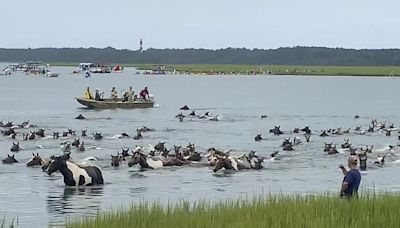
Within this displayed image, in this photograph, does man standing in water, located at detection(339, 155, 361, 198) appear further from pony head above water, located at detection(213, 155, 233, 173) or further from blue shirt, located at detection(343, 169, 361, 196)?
pony head above water, located at detection(213, 155, 233, 173)

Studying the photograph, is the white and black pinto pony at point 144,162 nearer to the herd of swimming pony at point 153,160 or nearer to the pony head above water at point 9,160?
the herd of swimming pony at point 153,160

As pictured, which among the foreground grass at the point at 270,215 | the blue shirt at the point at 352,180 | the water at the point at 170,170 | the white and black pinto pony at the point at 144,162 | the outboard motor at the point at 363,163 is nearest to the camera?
the foreground grass at the point at 270,215

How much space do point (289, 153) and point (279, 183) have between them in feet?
34.6

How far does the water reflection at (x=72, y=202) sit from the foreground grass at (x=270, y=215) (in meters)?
5.35

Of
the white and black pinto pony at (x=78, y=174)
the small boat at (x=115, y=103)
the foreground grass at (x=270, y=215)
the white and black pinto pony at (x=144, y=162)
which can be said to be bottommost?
the small boat at (x=115, y=103)

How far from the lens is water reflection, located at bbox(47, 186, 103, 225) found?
2353 centimetres

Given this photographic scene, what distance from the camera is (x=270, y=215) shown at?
1666 cm

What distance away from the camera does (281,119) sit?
7050 centimetres

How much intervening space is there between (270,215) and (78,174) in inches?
539

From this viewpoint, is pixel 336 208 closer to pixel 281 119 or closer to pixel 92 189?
pixel 92 189

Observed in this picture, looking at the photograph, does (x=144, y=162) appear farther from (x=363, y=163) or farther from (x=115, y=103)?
(x=115, y=103)

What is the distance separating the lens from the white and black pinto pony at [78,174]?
29.3 meters

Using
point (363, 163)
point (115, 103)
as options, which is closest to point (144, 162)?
point (363, 163)

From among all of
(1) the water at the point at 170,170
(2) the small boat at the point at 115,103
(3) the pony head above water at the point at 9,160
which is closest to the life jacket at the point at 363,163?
(1) the water at the point at 170,170
